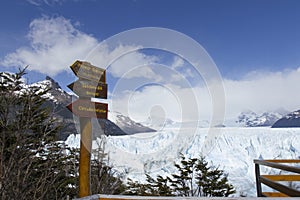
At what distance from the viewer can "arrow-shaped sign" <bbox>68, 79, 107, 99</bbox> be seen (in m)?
2.17

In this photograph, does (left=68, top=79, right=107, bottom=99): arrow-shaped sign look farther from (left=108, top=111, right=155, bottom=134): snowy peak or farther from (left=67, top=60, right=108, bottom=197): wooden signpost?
(left=108, top=111, right=155, bottom=134): snowy peak

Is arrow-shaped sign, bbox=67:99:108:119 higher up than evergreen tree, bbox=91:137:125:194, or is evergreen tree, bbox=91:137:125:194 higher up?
arrow-shaped sign, bbox=67:99:108:119

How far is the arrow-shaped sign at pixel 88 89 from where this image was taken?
217 cm

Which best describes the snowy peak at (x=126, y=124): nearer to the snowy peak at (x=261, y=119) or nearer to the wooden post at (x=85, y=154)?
the wooden post at (x=85, y=154)

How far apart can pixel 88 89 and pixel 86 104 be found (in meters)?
0.14

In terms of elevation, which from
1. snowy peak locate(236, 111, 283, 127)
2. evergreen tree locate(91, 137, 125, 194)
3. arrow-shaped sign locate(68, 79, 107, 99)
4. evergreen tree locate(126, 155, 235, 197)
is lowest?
evergreen tree locate(126, 155, 235, 197)

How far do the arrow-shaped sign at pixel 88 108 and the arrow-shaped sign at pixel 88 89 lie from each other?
0.22ft

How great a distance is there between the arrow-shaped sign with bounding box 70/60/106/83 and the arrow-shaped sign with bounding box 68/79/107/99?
0.16ft

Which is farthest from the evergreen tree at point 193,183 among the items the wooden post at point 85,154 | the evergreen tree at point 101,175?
the wooden post at point 85,154

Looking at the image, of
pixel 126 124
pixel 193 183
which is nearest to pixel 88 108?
pixel 126 124

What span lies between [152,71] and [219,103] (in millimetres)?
799

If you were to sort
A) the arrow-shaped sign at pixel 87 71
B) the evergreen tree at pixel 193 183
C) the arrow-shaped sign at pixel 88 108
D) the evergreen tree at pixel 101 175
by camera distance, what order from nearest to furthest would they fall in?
the arrow-shaped sign at pixel 88 108 < the arrow-shaped sign at pixel 87 71 < the evergreen tree at pixel 101 175 < the evergreen tree at pixel 193 183

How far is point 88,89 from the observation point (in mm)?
2217

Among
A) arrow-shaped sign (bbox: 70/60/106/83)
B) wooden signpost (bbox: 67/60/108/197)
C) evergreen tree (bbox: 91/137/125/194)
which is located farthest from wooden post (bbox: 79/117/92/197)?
evergreen tree (bbox: 91/137/125/194)
